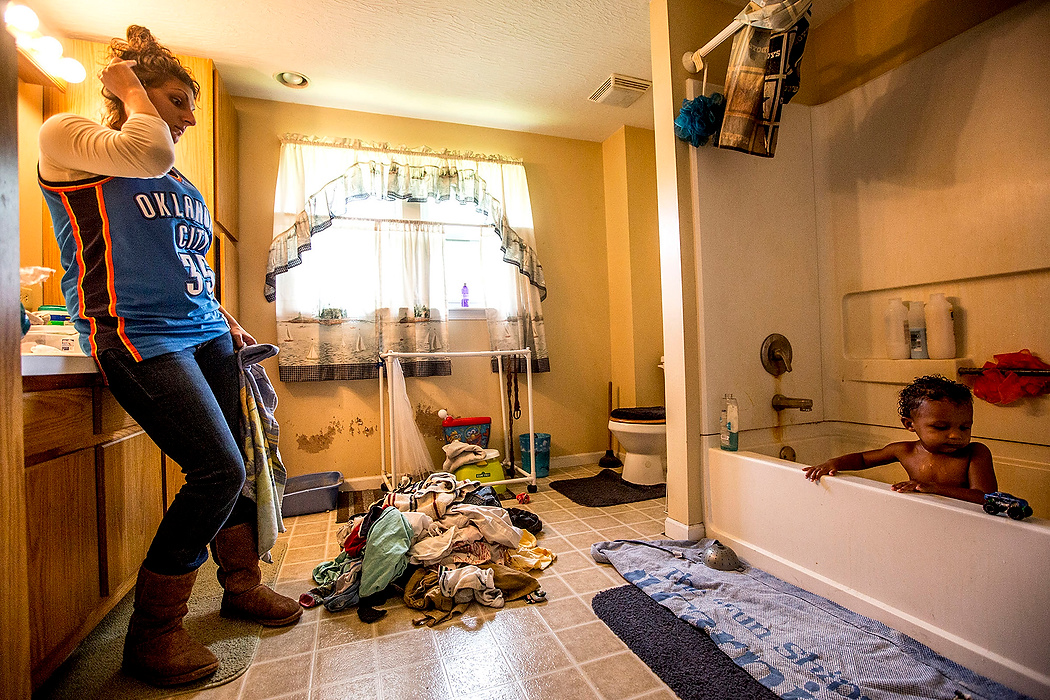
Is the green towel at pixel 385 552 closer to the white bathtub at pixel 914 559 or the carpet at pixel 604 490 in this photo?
the carpet at pixel 604 490

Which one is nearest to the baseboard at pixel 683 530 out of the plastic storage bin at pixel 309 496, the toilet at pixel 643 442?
the toilet at pixel 643 442

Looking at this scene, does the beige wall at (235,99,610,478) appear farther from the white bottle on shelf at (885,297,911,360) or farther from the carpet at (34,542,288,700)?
the white bottle on shelf at (885,297,911,360)

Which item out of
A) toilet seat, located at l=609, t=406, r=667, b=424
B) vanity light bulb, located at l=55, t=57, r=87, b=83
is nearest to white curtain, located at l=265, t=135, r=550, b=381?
toilet seat, located at l=609, t=406, r=667, b=424

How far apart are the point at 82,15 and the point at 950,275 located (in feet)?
12.1

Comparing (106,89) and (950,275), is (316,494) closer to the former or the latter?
(106,89)

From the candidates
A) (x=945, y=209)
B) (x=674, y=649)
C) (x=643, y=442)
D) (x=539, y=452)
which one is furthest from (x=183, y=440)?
(x=945, y=209)

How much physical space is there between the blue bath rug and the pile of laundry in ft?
1.30

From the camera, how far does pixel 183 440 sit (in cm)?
121

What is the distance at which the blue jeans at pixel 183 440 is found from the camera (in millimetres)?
1188

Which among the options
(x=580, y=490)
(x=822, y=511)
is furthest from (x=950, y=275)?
(x=580, y=490)

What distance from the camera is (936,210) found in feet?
6.23

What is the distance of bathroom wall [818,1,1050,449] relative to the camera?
164 centimetres

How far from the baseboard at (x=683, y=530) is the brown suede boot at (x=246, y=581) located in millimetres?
1411

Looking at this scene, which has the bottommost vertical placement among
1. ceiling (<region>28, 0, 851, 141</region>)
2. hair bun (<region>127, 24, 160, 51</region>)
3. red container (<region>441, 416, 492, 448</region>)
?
red container (<region>441, 416, 492, 448</region>)
